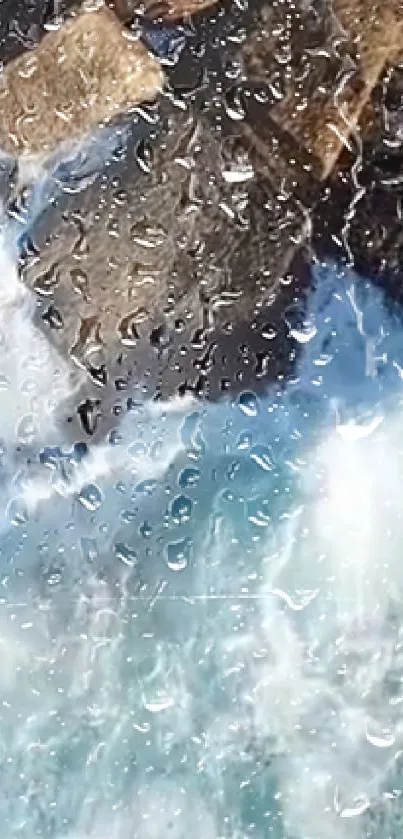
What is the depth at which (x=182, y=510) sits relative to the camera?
1031 millimetres

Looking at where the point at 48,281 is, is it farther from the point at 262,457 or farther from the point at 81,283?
the point at 262,457

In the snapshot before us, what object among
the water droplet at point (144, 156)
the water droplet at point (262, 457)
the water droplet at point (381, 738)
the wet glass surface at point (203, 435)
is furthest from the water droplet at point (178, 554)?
the water droplet at point (144, 156)

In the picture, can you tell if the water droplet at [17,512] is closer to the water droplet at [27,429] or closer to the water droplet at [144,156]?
the water droplet at [27,429]

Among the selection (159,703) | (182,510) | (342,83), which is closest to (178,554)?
(182,510)

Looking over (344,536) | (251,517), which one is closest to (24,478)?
(251,517)

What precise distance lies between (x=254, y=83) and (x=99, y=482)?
1.62ft

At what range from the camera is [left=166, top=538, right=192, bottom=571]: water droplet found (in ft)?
3.34

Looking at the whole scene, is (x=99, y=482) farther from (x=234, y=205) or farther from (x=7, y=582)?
(x=234, y=205)

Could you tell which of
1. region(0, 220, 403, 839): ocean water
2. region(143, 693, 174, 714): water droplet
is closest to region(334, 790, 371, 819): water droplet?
region(0, 220, 403, 839): ocean water

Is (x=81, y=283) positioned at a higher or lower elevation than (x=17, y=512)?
higher

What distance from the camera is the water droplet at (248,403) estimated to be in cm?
104

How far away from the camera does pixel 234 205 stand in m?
1.06

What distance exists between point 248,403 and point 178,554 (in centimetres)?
19

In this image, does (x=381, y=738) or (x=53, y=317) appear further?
(x=53, y=317)
